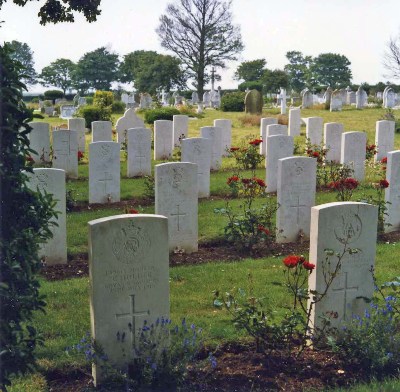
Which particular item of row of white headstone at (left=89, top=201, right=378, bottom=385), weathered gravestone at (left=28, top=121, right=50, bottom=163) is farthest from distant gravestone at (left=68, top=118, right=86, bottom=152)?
row of white headstone at (left=89, top=201, right=378, bottom=385)

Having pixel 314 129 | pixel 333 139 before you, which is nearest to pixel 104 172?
pixel 333 139

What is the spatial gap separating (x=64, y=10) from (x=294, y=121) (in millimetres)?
10401

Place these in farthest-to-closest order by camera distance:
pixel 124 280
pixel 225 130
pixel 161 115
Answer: pixel 161 115 → pixel 225 130 → pixel 124 280

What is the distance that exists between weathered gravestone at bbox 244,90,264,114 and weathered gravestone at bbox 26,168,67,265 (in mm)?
22459

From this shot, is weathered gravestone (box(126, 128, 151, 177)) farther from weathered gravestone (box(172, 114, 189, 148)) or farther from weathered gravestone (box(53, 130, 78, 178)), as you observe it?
weathered gravestone (box(172, 114, 189, 148))

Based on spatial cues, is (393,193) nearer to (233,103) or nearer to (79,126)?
(79,126)

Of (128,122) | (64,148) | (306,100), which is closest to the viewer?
(64,148)

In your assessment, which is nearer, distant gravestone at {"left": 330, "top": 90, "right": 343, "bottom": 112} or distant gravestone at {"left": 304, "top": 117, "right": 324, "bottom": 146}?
distant gravestone at {"left": 304, "top": 117, "right": 324, "bottom": 146}

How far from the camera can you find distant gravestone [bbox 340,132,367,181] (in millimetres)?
14688

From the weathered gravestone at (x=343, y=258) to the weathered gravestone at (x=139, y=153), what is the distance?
367 inches

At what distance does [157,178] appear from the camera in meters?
8.98

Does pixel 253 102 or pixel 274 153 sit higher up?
pixel 253 102

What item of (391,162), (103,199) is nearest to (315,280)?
(391,162)

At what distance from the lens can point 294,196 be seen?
9703 millimetres
